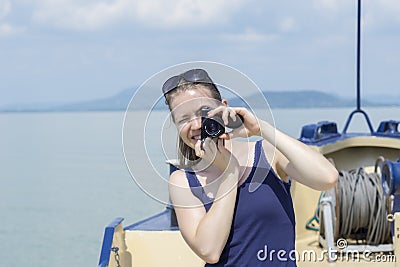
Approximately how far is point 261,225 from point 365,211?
1.92 metres

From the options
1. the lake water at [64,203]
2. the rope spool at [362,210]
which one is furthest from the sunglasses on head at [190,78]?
the lake water at [64,203]

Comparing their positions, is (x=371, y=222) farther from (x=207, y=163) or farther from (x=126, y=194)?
(x=126, y=194)

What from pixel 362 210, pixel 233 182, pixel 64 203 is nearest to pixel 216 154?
pixel 233 182

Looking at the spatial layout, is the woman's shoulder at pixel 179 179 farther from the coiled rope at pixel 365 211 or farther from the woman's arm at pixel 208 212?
the coiled rope at pixel 365 211

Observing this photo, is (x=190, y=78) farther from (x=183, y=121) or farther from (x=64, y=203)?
(x=64, y=203)

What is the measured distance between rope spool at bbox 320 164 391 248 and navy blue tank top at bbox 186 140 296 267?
1847mm

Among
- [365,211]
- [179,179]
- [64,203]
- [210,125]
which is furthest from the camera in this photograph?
[64,203]

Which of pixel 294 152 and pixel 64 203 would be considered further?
pixel 64 203

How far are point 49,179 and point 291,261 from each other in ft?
67.1

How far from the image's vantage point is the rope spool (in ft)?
11.1

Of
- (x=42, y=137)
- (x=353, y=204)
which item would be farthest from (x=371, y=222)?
(x=42, y=137)

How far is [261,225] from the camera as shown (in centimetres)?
157

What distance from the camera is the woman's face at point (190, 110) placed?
1.52 m

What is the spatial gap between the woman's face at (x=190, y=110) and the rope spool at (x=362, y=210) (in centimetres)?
197
